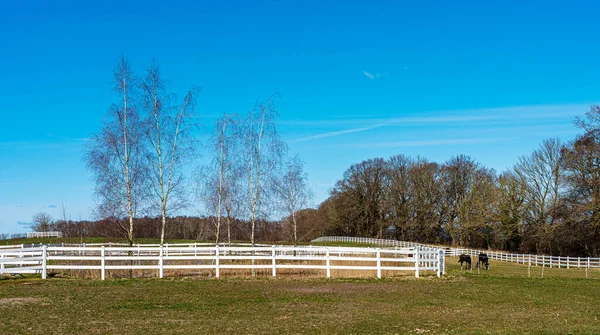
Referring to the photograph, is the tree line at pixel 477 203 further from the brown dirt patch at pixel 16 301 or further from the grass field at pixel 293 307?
the brown dirt patch at pixel 16 301

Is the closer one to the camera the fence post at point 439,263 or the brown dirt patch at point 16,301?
the brown dirt patch at point 16,301

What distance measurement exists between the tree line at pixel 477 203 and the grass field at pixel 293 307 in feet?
94.0

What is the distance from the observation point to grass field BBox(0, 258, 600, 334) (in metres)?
10.7

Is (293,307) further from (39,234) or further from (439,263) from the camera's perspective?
(39,234)

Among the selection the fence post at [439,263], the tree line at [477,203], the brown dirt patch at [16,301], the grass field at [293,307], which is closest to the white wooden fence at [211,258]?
the fence post at [439,263]

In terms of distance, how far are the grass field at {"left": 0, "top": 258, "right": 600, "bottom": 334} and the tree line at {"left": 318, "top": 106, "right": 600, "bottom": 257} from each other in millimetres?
28645

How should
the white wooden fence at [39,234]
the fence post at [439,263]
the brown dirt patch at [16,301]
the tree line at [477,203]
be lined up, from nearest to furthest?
the brown dirt patch at [16,301] < the fence post at [439,263] < the tree line at [477,203] < the white wooden fence at [39,234]

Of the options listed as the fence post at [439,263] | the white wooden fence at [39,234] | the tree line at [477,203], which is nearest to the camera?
the fence post at [439,263]

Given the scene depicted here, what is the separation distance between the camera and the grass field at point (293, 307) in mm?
10742

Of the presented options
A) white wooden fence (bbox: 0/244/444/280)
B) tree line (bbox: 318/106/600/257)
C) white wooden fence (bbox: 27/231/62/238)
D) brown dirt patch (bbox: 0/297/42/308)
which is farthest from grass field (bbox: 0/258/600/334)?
white wooden fence (bbox: 27/231/62/238)

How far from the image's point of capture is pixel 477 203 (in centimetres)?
6019

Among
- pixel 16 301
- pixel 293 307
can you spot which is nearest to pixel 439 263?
pixel 293 307

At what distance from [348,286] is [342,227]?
62282 mm

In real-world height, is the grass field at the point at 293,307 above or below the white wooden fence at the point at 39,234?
above
